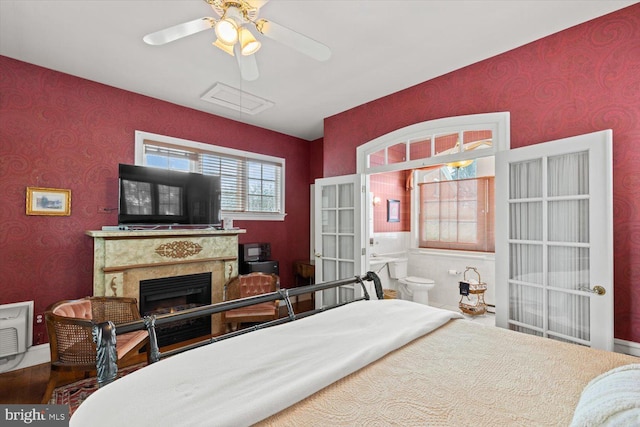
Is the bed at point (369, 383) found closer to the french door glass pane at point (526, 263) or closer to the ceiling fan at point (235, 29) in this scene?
the french door glass pane at point (526, 263)

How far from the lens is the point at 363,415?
87cm

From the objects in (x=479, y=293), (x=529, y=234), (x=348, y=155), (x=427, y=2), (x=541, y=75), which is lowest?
(x=479, y=293)

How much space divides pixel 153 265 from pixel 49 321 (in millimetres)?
1110

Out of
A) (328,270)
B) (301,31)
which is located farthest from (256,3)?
(328,270)

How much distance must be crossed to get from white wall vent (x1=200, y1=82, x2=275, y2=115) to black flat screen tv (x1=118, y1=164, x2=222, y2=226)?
2.98 ft

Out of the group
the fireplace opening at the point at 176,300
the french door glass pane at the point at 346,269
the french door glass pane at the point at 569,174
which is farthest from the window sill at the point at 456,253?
the fireplace opening at the point at 176,300

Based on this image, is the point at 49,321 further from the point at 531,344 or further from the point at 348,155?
the point at 348,155

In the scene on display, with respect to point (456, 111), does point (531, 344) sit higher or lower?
lower

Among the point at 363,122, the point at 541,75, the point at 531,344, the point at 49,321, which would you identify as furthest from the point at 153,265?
the point at 541,75

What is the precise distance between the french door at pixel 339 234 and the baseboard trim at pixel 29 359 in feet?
9.40

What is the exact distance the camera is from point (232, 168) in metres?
4.23

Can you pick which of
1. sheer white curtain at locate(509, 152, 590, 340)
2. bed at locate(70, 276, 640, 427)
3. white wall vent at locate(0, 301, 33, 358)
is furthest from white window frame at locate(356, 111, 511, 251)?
white wall vent at locate(0, 301, 33, 358)

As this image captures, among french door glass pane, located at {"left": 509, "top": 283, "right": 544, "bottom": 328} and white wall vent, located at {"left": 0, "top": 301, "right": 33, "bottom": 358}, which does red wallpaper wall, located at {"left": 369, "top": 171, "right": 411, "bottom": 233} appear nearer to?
french door glass pane, located at {"left": 509, "top": 283, "right": 544, "bottom": 328}

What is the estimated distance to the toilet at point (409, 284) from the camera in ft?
14.3
